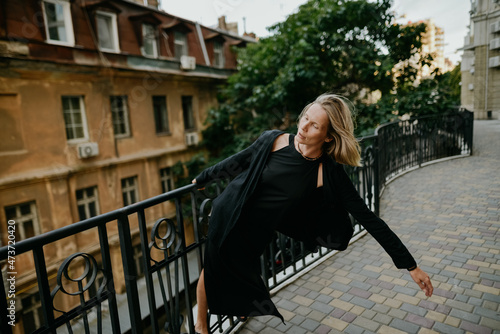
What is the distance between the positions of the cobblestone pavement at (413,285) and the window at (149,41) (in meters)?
15.3

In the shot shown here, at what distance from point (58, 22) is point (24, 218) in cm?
791

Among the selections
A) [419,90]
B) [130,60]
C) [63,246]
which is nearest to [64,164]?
[63,246]

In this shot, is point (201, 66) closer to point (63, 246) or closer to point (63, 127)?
point (63, 127)

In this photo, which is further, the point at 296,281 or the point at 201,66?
the point at 201,66

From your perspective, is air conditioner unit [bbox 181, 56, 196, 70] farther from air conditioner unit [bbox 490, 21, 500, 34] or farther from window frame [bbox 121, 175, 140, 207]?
air conditioner unit [bbox 490, 21, 500, 34]

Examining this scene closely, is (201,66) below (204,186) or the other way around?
the other way around

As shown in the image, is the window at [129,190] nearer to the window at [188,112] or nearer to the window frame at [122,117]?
the window frame at [122,117]

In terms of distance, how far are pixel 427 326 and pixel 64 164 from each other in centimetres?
1405

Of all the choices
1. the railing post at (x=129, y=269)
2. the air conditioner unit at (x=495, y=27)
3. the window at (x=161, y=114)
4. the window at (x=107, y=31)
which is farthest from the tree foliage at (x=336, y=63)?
the air conditioner unit at (x=495, y=27)

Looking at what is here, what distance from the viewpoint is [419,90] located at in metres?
13.6

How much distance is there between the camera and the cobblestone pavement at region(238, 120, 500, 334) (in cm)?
287

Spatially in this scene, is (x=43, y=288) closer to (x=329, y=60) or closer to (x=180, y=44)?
(x=329, y=60)

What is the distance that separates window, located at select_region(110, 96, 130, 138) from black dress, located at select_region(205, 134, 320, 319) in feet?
48.5

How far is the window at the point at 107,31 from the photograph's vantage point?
14.6 m
